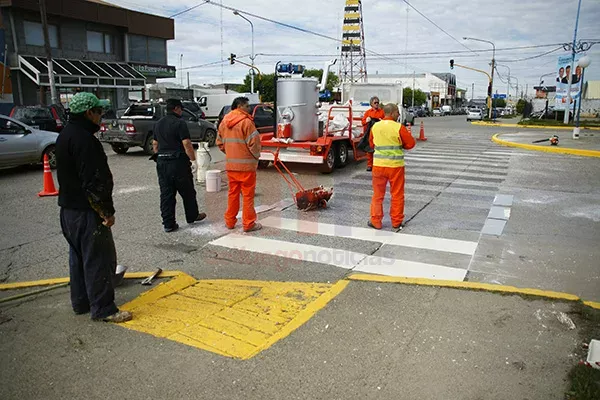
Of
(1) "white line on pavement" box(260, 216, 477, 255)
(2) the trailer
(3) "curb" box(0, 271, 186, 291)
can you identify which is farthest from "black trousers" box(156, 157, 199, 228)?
(2) the trailer

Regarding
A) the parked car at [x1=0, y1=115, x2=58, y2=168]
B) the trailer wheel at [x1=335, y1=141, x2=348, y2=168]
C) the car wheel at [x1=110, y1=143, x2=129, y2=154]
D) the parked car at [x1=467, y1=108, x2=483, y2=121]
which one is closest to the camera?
the parked car at [x1=0, y1=115, x2=58, y2=168]

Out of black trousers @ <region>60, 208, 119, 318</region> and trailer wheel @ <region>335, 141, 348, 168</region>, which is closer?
black trousers @ <region>60, 208, 119, 318</region>

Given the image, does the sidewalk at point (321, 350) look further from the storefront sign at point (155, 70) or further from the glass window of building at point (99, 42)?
the storefront sign at point (155, 70)

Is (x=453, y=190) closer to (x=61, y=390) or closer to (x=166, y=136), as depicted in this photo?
(x=166, y=136)

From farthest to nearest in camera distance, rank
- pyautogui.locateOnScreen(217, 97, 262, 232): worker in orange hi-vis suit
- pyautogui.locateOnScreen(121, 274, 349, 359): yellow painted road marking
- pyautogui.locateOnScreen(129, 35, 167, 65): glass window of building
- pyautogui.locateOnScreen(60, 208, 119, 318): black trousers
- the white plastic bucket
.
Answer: pyautogui.locateOnScreen(129, 35, 167, 65): glass window of building → the white plastic bucket → pyautogui.locateOnScreen(217, 97, 262, 232): worker in orange hi-vis suit → pyautogui.locateOnScreen(60, 208, 119, 318): black trousers → pyautogui.locateOnScreen(121, 274, 349, 359): yellow painted road marking

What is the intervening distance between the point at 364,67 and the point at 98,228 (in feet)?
193

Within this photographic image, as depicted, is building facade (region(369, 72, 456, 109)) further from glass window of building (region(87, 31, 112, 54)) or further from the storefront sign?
glass window of building (region(87, 31, 112, 54))

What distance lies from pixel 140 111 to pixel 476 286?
1523 centimetres

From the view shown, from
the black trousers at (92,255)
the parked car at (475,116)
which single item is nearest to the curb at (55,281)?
the black trousers at (92,255)

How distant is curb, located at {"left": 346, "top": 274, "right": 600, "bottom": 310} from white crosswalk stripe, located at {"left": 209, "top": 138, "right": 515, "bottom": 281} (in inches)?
11.5

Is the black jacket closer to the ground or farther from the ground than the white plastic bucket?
farther from the ground

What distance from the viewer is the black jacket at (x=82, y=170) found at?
3.95m

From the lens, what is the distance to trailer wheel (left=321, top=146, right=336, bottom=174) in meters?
12.1

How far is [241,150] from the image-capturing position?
22.4 ft
